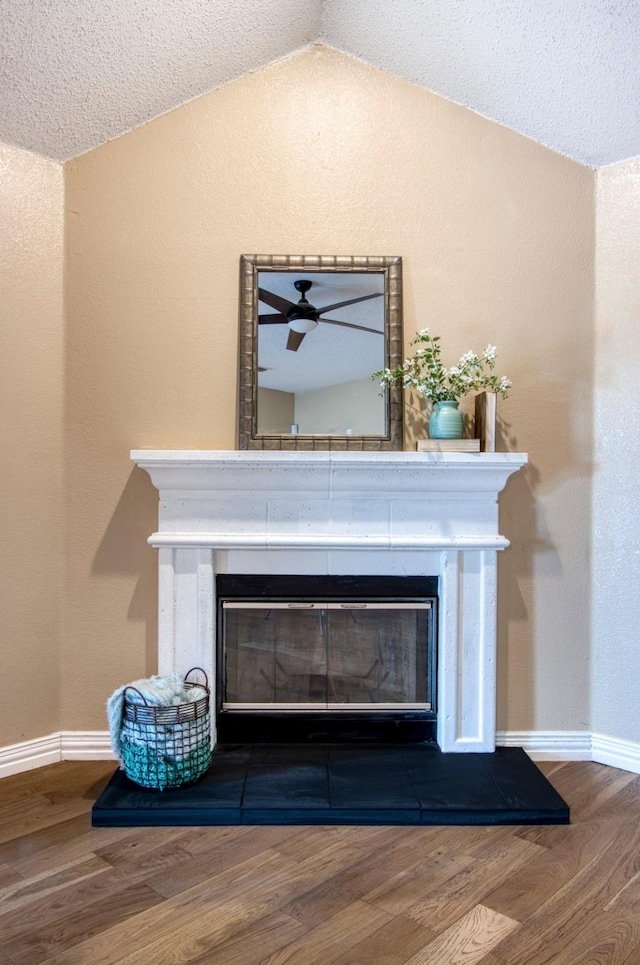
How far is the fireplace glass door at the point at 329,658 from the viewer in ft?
8.29

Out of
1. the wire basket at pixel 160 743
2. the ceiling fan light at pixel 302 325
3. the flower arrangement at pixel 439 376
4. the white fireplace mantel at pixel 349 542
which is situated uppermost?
the ceiling fan light at pixel 302 325

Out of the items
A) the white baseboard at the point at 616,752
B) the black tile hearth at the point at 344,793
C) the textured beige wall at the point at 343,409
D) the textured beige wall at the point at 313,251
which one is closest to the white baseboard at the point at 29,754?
the textured beige wall at the point at 313,251

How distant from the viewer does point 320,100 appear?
2.52m

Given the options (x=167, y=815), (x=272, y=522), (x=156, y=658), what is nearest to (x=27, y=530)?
(x=156, y=658)

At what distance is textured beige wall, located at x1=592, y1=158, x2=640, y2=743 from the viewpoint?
8.02 feet

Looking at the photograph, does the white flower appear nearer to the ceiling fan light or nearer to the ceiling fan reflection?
the ceiling fan reflection

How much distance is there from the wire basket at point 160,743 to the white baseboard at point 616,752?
5.12 feet

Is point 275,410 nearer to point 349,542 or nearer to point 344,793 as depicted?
point 349,542

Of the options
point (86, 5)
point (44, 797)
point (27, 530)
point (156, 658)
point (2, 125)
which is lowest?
point (44, 797)

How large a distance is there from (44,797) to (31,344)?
1.66m

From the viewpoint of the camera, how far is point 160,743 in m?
2.13

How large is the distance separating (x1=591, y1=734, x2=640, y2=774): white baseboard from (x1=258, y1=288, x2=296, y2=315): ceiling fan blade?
6.89 feet

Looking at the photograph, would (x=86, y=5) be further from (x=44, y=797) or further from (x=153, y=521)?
(x=44, y=797)

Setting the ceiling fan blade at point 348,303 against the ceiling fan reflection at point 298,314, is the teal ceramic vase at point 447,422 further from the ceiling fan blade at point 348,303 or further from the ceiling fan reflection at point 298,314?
the ceiling fan blade at point 348,303
